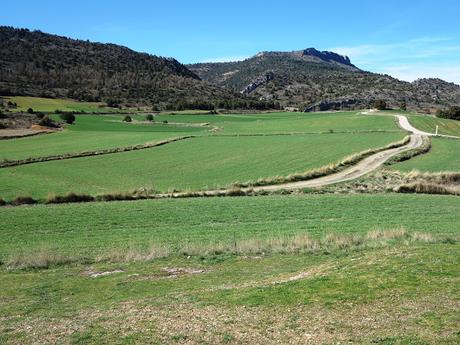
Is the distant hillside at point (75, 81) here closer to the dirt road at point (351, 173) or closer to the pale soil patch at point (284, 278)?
the dirt road at point (351, 173)

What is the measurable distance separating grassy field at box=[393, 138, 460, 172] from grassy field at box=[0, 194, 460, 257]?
1232 cm

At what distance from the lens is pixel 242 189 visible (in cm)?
3806

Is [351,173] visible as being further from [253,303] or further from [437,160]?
[253,303]

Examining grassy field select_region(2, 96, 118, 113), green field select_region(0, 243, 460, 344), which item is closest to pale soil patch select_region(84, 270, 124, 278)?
green field select_region(0, 243, 460, 344)

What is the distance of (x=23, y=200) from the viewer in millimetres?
33281

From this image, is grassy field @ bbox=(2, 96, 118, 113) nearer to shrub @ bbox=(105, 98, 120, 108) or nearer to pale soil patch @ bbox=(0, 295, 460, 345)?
shrub @ bbox=(105, 98, 120, 108)

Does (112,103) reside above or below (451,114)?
above

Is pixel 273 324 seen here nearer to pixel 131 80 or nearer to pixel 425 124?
pixel 425 124

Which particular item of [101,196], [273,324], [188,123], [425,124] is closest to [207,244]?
[273,324]

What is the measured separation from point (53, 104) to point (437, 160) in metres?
109

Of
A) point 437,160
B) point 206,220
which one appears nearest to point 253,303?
point 206,220

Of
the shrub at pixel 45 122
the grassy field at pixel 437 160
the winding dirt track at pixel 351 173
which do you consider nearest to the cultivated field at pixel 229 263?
the grassy field at pixel 437 160

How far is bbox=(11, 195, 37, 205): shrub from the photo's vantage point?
108ft

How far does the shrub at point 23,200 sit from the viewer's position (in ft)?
108
